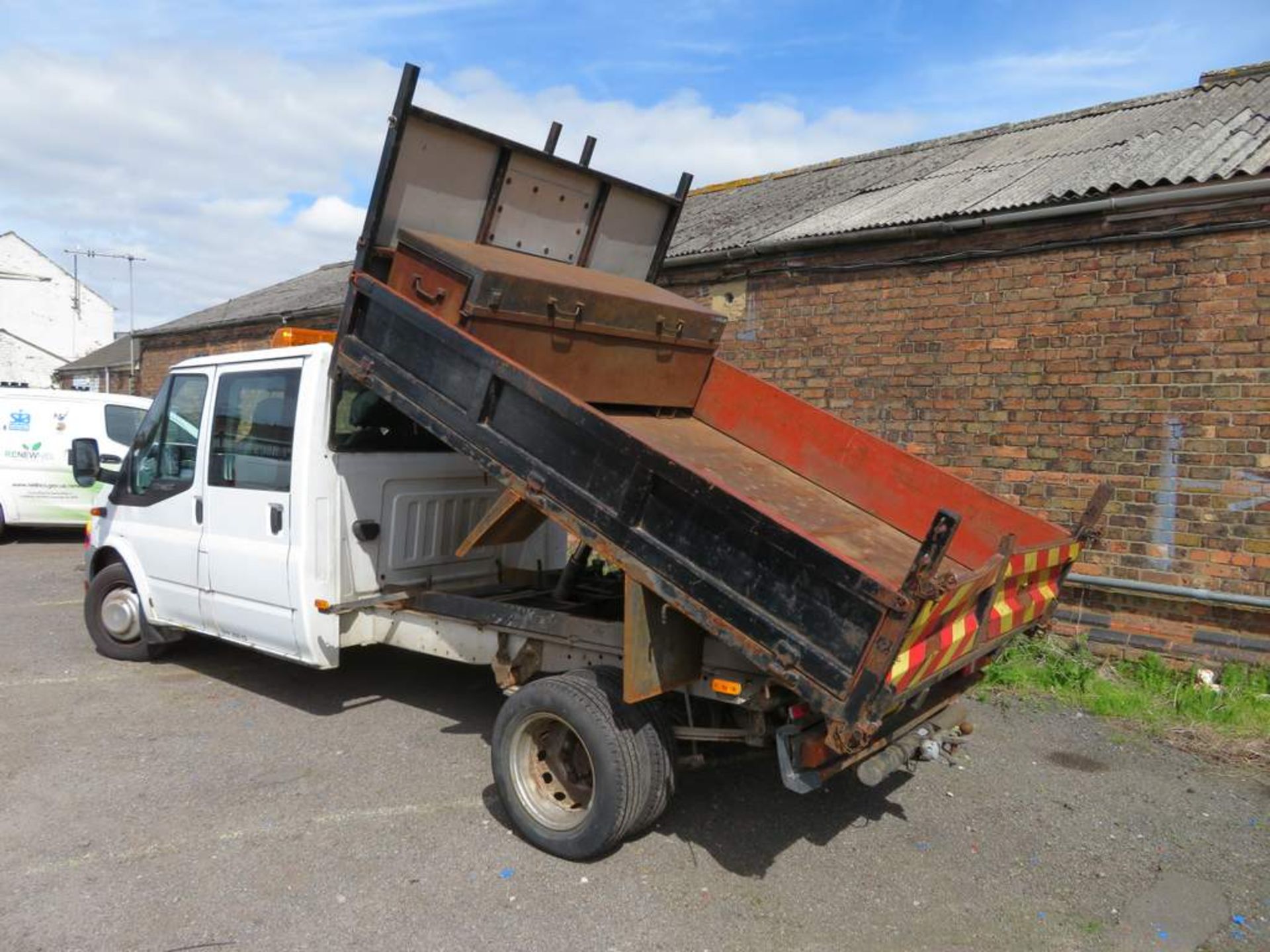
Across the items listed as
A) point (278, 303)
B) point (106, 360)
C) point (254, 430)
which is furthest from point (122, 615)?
point (106, 360)

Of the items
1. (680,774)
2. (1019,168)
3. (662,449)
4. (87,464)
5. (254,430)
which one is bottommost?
(680,774)

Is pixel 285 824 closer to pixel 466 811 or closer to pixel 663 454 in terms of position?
pixel 466 811

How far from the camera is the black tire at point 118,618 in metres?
6.04

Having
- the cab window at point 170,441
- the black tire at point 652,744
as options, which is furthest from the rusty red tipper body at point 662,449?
the cab window at point 170,441

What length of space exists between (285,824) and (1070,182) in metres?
6.56

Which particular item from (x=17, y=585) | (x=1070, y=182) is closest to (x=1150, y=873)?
(x=1070, y=182)

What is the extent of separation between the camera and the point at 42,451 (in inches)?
460

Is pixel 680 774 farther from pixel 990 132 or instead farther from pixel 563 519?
pixel 990 132

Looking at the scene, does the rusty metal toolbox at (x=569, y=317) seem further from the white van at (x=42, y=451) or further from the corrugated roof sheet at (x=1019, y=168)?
the white van at (x=42, y=451)

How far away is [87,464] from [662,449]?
173 inches

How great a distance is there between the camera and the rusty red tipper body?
300cm

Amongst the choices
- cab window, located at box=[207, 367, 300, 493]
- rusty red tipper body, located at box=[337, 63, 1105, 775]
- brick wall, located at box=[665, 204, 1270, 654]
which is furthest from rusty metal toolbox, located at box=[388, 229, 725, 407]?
brick wall, located at box=[665, 204, 1270, 654]

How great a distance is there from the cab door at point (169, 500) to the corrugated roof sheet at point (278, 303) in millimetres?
8238

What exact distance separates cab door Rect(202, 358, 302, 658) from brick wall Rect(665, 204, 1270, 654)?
447 centimetres
